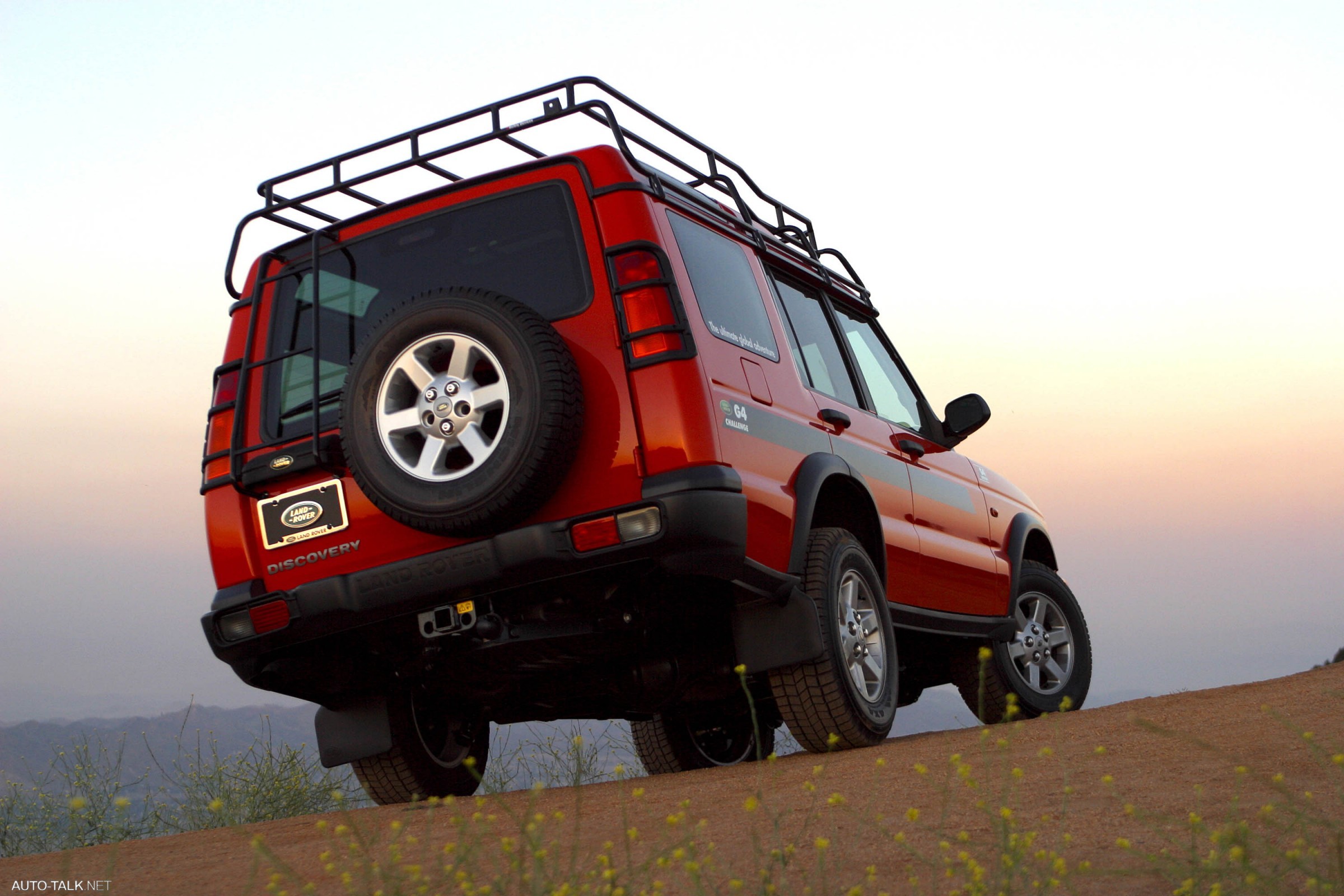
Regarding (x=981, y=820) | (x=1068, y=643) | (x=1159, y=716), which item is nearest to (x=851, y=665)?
(x=1159, y=716)

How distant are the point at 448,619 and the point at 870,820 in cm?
162

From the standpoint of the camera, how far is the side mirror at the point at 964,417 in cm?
655

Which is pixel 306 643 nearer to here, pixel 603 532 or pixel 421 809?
pixel 421 809

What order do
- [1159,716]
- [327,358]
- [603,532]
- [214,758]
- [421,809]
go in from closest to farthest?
[603,532], [421,809], [327,358], [1159,716], [214,758]

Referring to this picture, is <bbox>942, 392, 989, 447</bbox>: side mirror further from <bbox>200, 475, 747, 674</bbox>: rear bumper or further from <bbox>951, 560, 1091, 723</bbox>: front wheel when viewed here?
<bbox>200, 475, 747, 674</bbox>: rear bumper

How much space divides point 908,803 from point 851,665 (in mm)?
1391

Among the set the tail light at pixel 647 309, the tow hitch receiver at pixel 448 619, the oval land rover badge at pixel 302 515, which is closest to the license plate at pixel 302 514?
the oval land rover badge at pixel 302 515

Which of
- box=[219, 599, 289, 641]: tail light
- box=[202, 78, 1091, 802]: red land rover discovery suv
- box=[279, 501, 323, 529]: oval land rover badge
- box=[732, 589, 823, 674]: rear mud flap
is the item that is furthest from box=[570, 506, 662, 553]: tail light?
box=[219, 599, 289, 641]: tail light

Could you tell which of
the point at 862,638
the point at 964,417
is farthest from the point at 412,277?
the point at 964,417

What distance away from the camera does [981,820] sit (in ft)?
10.6

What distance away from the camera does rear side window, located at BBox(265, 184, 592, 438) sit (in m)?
4.38

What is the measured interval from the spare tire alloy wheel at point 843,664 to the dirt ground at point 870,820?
0.14 metres

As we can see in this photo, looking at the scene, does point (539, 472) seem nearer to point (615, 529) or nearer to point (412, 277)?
point (615, 529)

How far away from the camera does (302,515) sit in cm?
447
